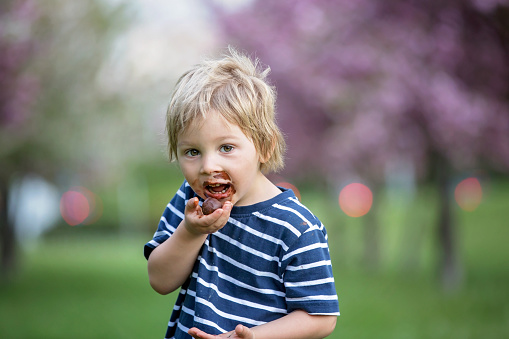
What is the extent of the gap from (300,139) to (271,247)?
1121 cm

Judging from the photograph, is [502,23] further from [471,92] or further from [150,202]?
[150,202]

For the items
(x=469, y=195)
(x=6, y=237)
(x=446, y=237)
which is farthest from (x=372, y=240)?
(x=469, y=195)

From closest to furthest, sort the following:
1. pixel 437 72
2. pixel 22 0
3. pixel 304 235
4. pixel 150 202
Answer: pixel 304 235
pixel 22 0
pixel 437 72
pixel 150 202

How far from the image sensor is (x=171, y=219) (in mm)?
2014

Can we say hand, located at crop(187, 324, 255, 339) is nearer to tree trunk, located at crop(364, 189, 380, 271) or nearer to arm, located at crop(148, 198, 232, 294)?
arm, located at crop(148, 198, 232, 294)

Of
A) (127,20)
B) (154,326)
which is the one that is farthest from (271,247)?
(127,20)

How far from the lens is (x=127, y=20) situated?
10.6m

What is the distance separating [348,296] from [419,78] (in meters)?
3.04

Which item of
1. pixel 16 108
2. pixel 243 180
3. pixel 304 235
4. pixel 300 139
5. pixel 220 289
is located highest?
pixel 300 139

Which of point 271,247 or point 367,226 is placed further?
point 367,226

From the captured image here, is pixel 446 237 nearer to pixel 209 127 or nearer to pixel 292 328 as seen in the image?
pixel 292 328

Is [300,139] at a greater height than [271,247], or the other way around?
[300,139]

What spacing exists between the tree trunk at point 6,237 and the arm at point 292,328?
37.3 feet

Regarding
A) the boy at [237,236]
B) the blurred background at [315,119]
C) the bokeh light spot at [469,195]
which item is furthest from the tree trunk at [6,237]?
the bokeh light spot at [469,195]
